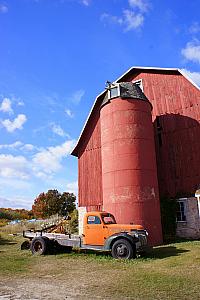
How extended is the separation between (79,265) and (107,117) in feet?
35.3

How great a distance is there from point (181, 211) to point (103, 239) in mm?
8884

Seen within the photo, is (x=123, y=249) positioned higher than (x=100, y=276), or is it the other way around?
(x=123, y=249)

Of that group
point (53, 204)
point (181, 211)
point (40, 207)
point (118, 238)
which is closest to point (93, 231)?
point (118, 238)

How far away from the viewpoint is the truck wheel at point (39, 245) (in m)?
14.7

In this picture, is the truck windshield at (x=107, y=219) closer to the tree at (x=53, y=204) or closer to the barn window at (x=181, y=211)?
the barn window at (x=181, y=211)

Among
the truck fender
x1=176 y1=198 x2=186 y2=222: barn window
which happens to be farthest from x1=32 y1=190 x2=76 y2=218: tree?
the truck fender

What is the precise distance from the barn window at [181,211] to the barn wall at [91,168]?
226 inches

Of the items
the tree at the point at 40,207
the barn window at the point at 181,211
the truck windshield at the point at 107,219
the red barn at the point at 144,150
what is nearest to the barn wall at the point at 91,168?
the red barn at the point at 144,150

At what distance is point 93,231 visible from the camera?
45.0 feet

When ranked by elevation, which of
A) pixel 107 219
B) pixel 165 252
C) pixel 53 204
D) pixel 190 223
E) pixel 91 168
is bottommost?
pixel 165 252

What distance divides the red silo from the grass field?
3.47 meters

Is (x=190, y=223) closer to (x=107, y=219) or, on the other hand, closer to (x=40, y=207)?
(x=107, y=219)

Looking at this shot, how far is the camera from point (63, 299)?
7.25 metres

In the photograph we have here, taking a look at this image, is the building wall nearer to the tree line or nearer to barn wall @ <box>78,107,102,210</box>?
barn wall @ <box>78,107,102,210</box>
